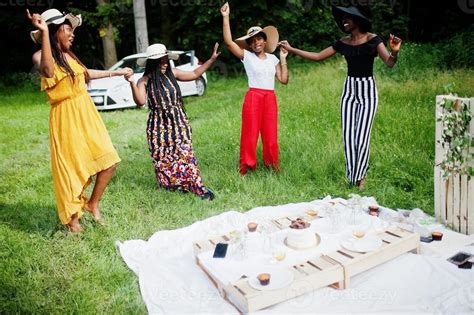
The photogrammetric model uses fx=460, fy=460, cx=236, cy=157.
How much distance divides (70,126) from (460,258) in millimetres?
3621

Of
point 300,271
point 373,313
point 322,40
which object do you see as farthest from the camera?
point 322,40

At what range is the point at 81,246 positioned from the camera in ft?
14.4

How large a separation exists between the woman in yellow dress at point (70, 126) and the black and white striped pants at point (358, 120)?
276 cm

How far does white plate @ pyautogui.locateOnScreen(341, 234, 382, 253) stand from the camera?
11.5 feet

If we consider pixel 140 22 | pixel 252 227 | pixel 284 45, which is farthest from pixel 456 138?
pixel 140 22

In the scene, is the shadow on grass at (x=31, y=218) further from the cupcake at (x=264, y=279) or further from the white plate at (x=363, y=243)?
the white plate at (x=363, y=243)

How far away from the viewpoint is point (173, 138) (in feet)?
18.4

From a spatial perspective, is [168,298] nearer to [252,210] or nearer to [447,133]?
[252,210]

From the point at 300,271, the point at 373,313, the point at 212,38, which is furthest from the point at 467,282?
the point at 212,38

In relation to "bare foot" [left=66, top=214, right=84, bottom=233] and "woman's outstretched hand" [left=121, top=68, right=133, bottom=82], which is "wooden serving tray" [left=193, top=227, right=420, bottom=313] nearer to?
"bare foot" [left=66, top=214, right=84, bottom=233]

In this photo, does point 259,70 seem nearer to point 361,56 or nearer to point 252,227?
point 361,56

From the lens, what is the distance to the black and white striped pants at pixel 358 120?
5.37m

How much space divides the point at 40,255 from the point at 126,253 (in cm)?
81

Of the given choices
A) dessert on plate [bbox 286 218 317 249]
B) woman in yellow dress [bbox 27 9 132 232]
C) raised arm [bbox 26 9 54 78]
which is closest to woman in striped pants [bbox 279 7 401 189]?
dessert on plate [bbox 286 218 317 249]
